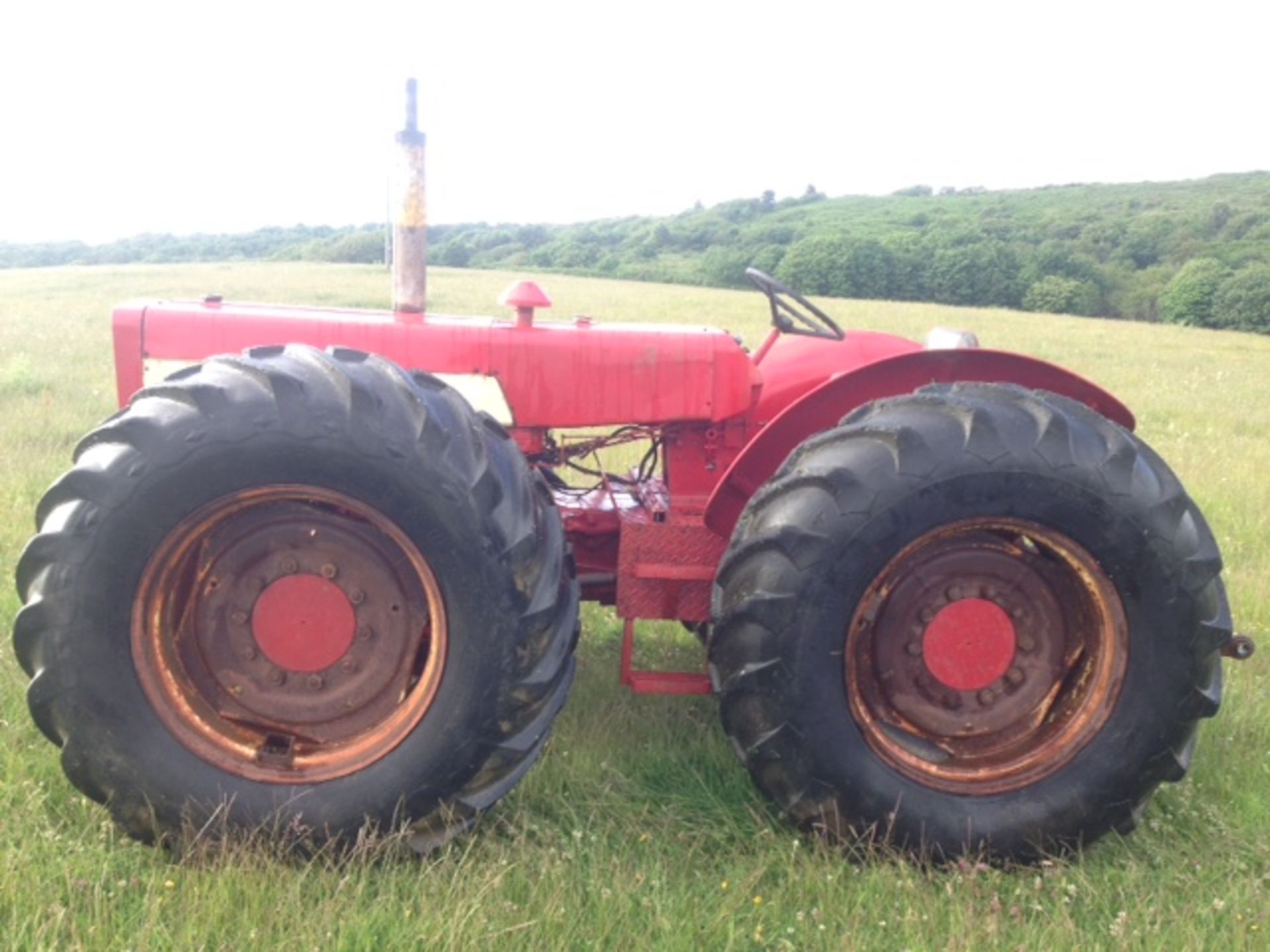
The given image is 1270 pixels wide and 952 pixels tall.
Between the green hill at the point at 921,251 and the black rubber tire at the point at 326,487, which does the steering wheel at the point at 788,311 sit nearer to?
the black rubber tire at the point at 326,487

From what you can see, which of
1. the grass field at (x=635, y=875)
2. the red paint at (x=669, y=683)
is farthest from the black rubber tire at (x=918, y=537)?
the red paint at (x=669, y=683)

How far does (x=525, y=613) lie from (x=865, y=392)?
1.28 meters

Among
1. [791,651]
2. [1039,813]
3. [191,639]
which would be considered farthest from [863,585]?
[191,639]

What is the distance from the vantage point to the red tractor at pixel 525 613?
2508mm

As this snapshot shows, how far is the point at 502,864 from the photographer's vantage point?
8.60 ft

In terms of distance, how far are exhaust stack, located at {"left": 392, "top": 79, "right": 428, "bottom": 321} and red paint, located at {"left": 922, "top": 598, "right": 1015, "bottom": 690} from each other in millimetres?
1841

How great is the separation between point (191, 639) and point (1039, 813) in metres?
2.28

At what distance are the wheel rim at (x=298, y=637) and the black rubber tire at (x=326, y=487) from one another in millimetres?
109

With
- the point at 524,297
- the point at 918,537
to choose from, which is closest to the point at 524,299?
the point at 524,297

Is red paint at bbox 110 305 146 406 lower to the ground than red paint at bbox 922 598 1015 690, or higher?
higher

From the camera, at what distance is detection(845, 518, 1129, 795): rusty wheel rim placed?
2.83 m

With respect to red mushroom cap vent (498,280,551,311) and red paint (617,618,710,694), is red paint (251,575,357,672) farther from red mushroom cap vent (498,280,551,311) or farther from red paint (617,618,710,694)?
red mushroom cap vent (498,280,551,311)

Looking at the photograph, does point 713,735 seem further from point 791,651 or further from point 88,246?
point 88,246

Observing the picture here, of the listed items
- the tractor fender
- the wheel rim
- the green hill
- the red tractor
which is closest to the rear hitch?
the red tractor
